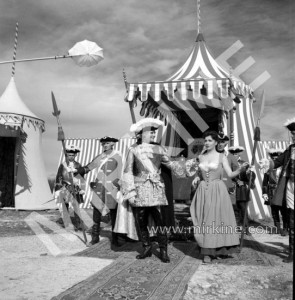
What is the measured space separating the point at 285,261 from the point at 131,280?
202 centimetres

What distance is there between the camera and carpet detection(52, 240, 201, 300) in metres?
2.92

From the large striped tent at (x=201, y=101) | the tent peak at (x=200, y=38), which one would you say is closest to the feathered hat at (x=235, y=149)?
the large striped tent at (x=201, y=101)

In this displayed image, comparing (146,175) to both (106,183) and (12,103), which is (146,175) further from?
(12,103)

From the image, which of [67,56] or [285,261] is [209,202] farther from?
[67,56]

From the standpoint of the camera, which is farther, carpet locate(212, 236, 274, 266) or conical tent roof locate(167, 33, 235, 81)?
conical tent roof locate(167, 33, 235, 81)

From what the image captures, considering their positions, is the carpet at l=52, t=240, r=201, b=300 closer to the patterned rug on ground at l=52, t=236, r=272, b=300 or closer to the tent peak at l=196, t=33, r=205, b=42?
the patterned rug on ground at l=52, t=236, r=272, b=300

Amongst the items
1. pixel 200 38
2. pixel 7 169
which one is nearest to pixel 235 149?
pixel 200 38

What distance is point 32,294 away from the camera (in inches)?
115

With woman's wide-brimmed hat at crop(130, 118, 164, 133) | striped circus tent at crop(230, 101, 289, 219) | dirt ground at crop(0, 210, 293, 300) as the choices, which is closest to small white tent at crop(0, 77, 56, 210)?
dirt ground at crop(0, 210, 293, 300)

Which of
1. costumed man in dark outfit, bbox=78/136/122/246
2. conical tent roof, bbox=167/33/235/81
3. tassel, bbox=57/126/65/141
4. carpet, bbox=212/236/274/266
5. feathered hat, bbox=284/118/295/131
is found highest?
conical tent roof, bbox=167/33/235/81

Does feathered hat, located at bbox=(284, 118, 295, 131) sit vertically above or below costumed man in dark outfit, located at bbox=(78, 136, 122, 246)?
above

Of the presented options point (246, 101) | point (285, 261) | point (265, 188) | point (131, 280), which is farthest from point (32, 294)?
point (246, 101)

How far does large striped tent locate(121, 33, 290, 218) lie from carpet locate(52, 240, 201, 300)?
3215 millimetres

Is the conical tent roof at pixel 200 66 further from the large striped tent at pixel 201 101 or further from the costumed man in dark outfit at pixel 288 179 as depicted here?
the costumed man in dark outfit at pixel 288 179
